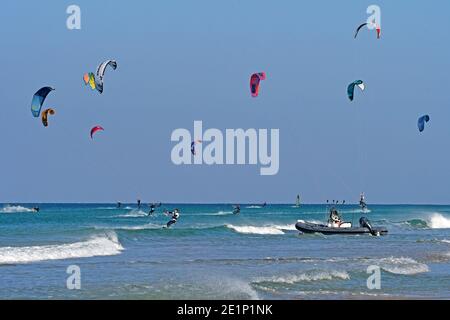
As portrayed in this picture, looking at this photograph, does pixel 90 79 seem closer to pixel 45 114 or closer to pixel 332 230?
pixel 45 114

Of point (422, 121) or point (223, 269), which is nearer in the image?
point (223, 269)

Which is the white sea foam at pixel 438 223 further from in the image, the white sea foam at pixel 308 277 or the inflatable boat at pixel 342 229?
the white sea foam at pixel 308 277

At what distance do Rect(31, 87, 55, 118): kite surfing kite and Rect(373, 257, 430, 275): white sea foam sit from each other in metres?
11.1

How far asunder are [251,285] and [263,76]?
12.5 metres

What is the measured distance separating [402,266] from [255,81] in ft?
32.0

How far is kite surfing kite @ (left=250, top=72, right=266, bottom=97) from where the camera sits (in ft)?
101

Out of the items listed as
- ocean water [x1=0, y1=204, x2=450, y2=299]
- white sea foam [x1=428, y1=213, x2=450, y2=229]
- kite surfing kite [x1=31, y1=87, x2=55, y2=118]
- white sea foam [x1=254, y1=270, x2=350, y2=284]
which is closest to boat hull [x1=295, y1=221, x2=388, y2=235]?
ocean water [x1=0, y1=204, x2=450, y2=299]

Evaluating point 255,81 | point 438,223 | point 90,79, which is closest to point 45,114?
point 90,79

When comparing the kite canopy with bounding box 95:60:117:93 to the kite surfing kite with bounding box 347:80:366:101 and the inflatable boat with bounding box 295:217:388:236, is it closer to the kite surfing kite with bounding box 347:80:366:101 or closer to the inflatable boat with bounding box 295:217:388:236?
the kite surfing kite with bounding box 347:80:366:101

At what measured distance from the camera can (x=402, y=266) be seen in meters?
23.6
